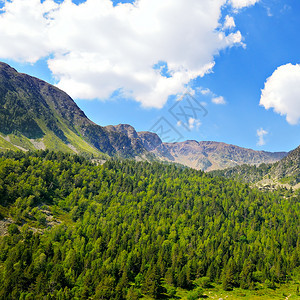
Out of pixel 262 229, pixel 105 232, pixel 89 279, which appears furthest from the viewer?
pixel 262 229

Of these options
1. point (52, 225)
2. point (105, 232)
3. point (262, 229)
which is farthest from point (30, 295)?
point (262, 229)

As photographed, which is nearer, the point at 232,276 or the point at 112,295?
the point at 112,295

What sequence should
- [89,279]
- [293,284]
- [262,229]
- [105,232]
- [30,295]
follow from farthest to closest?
1. [262,229]
2. [105,232]
3. [293,284]
4. [89,279]
5. [30,295]

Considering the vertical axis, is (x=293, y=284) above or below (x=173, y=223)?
below

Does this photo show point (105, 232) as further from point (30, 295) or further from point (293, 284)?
point (293, 284)

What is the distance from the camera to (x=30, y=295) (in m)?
73.6

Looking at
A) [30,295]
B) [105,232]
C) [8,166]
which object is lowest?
[30,295]

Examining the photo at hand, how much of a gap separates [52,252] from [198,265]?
76132mm

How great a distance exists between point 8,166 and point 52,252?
10888 centimetres

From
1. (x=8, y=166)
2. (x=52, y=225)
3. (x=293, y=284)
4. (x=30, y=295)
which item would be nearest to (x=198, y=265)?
(x=293, y=284)

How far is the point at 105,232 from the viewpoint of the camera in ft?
461

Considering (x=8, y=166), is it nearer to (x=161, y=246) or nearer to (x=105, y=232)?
(x=105, y=232)

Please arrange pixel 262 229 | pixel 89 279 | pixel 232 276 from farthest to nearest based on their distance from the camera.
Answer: pixel 262 229 < pixel 232 276 < pixel 89 279

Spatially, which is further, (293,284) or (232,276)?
(293,284)
